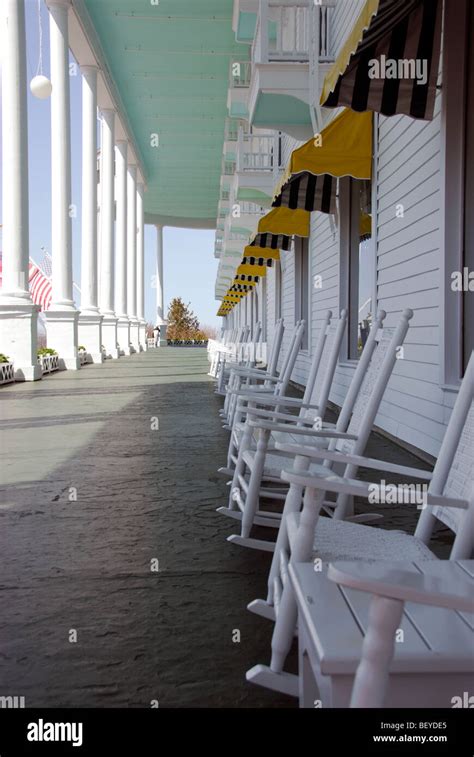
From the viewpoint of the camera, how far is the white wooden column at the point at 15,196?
34.2ft

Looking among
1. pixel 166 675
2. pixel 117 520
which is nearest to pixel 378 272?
pixel 117 520

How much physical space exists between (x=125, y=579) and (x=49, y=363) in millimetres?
11019

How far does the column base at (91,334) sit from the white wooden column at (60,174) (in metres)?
2.79

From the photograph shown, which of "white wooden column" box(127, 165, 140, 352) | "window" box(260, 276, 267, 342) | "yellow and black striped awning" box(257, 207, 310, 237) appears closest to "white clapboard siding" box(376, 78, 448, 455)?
"yellow and black striped awning" box(257, 207, 310, 237)

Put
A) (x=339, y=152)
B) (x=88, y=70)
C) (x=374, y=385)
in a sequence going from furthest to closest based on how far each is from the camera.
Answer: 1. (x=88, y=70)
2. (x=339, y=152)
3. (x=374, y=385)


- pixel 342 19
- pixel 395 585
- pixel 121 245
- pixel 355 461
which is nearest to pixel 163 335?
pixel 121 245

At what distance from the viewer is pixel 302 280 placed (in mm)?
12000

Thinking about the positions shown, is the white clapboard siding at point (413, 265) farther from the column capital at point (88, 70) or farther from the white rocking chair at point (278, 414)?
the column capital at point (88, 70)

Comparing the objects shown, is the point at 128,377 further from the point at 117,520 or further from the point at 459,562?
the point at 459,562

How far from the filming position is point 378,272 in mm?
6629

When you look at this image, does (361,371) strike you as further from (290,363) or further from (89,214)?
(89,214)

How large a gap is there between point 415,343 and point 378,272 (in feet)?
4.80

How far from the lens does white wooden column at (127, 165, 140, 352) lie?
26859 millimetres

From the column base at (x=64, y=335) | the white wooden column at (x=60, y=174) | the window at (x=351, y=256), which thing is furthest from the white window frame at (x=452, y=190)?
the column base at (x=64, y=335)
